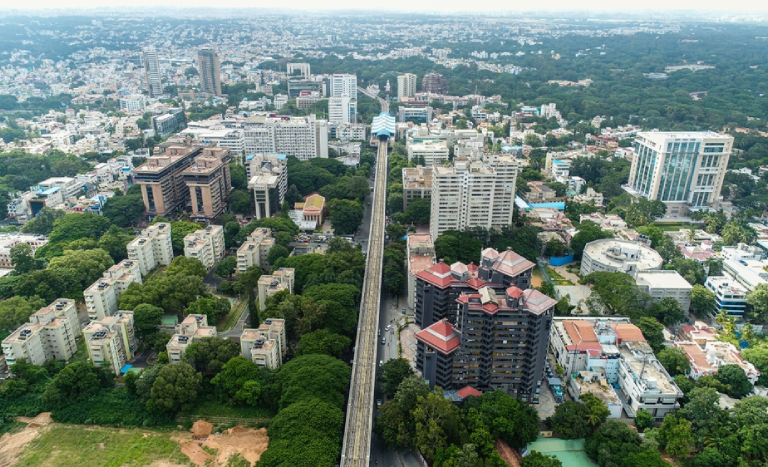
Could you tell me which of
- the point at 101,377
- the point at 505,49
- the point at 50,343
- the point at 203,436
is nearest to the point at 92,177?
the point at 50,343

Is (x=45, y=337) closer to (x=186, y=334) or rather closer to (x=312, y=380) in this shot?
(x=186, y=334)

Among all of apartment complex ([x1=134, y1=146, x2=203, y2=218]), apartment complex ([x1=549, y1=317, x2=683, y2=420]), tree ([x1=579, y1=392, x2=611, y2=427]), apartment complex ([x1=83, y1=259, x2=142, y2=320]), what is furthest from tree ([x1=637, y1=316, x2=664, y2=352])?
apartment complex ([x1=134, y1=146, x2=203, y2=218])

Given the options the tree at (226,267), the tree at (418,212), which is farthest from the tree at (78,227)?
the tree at (418,212)

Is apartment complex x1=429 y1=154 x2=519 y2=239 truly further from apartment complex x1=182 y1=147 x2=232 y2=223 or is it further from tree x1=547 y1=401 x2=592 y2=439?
apartment complex x1=182 y1=147 x2=232 y2=223

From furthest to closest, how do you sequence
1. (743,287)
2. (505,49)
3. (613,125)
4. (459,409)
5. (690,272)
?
(505,49) → (613,125) → (690,272) → (743,287) → (459,409)

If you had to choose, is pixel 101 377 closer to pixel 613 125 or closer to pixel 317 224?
pixel 317 224

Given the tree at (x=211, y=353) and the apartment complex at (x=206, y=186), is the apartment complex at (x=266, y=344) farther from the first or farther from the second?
the apartment complex at (x=206, y=186)
